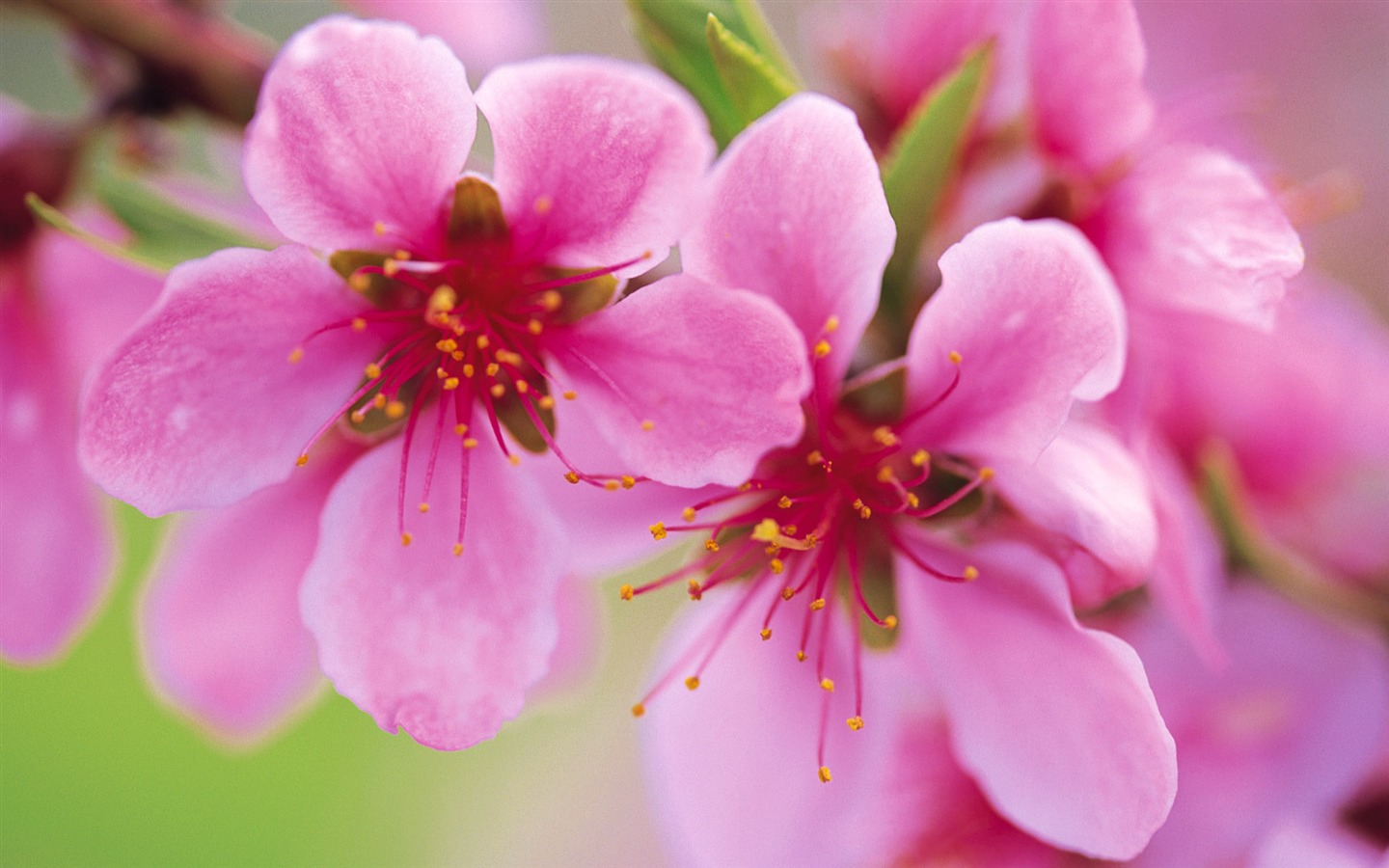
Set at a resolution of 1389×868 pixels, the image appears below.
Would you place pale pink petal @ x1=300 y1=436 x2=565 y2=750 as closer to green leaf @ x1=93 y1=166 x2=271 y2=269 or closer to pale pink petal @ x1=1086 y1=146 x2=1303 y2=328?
green leaf @ x1=93 y1=166 x2=271 y2=269

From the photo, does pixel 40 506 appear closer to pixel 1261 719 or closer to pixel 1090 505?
pixel 1090 505

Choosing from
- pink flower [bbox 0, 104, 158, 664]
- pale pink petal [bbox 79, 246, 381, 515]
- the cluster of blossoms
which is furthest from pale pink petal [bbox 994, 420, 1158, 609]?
pink flower [bbox 0, 104, 158, 664]

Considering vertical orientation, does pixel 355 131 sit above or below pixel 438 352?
above

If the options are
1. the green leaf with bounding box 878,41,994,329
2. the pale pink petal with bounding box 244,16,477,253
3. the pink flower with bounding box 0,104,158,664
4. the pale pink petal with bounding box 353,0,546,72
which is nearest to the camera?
the pale pink petal with bounding box 244,16,477,253

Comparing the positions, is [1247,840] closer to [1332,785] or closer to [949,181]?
[1332,785]

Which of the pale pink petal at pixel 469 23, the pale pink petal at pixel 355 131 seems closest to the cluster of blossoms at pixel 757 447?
the pale pink petal at pixel 355 131

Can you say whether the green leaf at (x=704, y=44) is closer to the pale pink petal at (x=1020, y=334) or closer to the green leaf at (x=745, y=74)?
the green leaf at (x=745, y=74)

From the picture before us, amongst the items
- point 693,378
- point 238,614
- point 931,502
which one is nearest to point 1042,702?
point 931,502

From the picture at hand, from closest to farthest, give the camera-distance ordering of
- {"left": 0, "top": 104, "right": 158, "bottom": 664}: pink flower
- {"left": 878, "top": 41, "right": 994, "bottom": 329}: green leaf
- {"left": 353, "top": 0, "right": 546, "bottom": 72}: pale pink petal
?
{"left": 878, "top": 41, "right": 994, "bottom": 329}: green leaf < {"left": 0, "top": 104, "right": 158, "bottom": 664}: pink flower < {"left": 353, "top": 0, "right": 546, "bottom": 72}: pale pink petal
